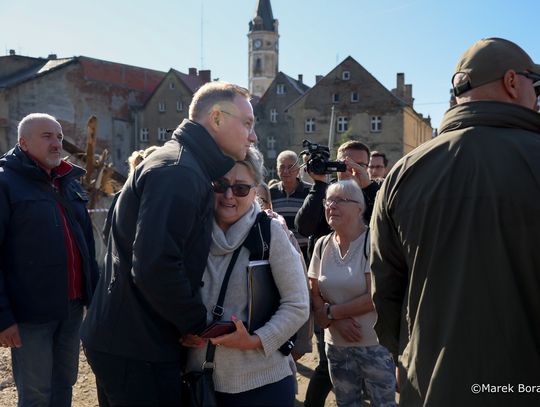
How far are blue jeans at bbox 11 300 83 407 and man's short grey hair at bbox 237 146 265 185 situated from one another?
1889 millimetres

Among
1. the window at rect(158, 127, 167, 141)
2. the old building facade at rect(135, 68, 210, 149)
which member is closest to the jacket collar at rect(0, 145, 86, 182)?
the old building facade at rect(135, 68, 210, 149)

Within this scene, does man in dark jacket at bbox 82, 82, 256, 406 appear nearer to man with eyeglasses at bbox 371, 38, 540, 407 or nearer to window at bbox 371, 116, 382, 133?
man with eyeglasses at bbox 371, 38, 540, 407

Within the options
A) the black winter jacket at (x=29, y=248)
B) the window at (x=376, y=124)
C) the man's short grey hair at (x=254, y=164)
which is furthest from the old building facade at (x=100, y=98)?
the man's short grey hair at (x=254, y=164)

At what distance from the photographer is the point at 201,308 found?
2.16 meters

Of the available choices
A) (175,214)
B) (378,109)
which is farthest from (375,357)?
(378,109)

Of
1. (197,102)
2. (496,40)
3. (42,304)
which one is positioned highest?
(496,40)

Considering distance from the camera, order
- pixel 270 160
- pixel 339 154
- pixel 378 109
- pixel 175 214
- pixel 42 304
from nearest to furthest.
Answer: pixel 175 214 → pixel 42 304 → pixel 339 154 → pixel 378 109 → pixel 270 160

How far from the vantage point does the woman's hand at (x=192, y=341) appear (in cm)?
226

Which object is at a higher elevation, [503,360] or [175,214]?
[175,214]

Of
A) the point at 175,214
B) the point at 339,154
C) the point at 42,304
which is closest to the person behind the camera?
the point at 175,214

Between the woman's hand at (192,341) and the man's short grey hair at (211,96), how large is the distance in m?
0.98

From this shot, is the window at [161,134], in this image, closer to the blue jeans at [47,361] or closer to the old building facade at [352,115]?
the old building facade at [352,115]

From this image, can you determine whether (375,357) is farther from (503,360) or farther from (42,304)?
(42,304)

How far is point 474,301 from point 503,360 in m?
0.22
